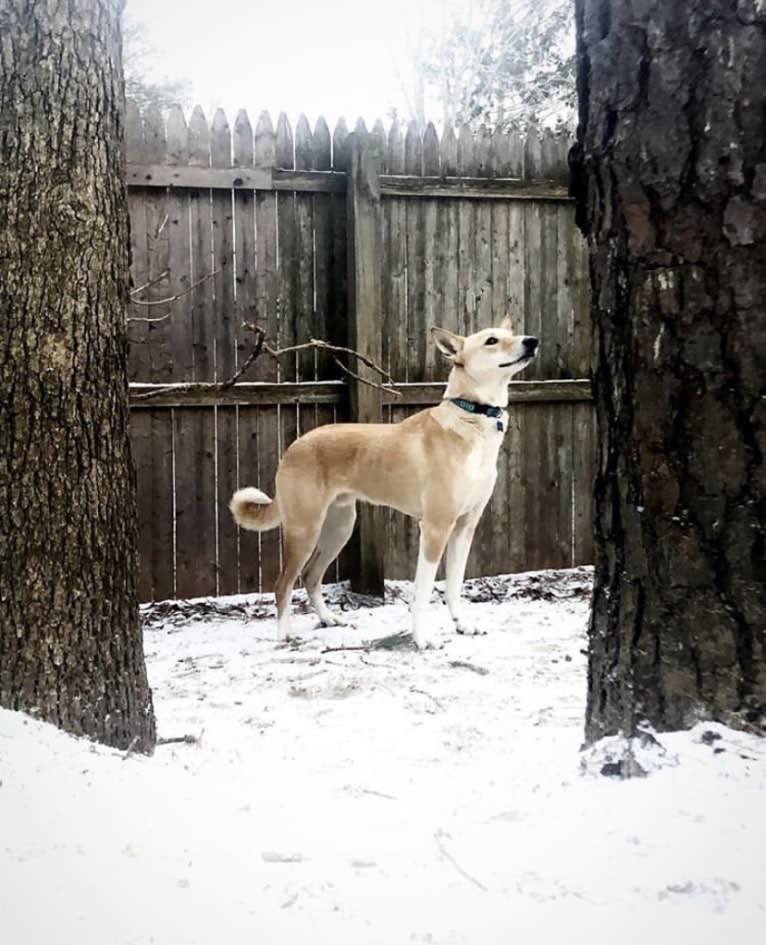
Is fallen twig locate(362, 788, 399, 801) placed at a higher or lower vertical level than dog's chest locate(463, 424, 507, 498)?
lower

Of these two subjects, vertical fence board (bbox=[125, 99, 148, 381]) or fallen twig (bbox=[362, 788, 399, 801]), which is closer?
fallen twig (bbox=[362, 788, 399, 801])

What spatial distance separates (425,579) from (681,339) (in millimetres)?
3213

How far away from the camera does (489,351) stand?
4.83 meters

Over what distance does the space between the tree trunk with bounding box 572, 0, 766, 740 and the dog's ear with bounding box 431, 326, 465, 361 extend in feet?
9.37

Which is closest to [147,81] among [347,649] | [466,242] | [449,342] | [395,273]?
[395,273]

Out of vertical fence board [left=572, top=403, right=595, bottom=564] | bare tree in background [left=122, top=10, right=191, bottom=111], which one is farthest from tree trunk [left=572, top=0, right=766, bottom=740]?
vertical fence board [left=572, top=403, right=595, bottom=564]

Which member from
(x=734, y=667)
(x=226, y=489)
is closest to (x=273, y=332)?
(x=226, y=489)

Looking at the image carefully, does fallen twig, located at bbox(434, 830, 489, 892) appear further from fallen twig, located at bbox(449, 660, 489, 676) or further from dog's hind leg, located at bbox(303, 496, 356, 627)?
dog's hind leg, located at bbox(303, 496, 356, 627)

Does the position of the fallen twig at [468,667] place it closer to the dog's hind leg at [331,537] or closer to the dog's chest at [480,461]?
the dog's chest at [480,461]

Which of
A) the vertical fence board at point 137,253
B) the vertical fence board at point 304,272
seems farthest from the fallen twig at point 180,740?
the vertical fence board at point 304,272

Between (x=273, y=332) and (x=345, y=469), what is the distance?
1.12 metres

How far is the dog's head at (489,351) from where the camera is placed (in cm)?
479

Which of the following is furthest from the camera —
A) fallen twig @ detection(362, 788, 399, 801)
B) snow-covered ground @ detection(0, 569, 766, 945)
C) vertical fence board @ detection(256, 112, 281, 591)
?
vertical fence board @ detection(256, 112, 281, 591)

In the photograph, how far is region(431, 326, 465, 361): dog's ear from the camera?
4.90m
